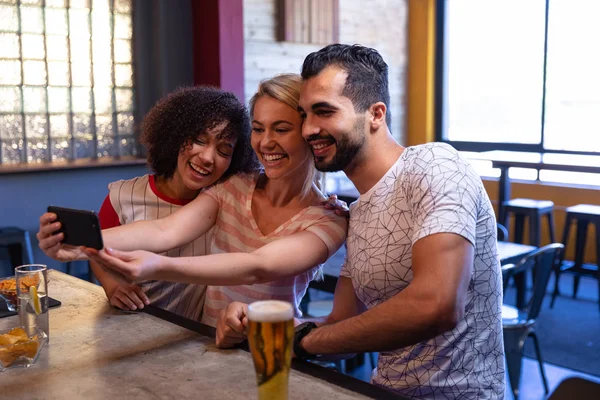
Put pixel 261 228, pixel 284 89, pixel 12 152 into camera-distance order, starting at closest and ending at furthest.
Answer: pixel 284 89
pixel 261 228
pixel 12 152

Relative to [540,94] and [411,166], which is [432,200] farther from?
[540,94]

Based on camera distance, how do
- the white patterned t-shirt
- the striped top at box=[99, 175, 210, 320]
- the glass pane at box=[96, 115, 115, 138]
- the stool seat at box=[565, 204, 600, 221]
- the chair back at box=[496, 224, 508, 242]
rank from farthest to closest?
the stool seat at box=[565, 204, 600, 221]
the glass pane at box=[96, 115, 115, 138]
the chair back at box=[496, 224, 508, 242]
the striped top at box=[99, 175, 210, 320]
the white patterned t-shirt

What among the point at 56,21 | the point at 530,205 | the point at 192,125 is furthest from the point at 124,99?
the point at 530,205

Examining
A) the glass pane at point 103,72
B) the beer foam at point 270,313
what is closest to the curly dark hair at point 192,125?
the beer foam at point 270,313

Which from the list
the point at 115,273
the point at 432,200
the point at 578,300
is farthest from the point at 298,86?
the point at 578,300

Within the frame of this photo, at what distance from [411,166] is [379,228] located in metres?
0.16

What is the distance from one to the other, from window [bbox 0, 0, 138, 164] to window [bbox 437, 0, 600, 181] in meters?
3.86

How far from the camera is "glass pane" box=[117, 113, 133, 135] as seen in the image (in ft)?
15.4

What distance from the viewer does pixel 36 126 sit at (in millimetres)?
4312

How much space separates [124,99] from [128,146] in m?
0.35

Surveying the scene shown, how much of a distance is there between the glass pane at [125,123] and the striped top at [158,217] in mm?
2747

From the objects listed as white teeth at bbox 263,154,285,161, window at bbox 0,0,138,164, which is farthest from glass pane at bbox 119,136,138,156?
white teeth at bbox 263,154,285,161

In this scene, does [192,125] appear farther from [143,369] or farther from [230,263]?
[143,369]

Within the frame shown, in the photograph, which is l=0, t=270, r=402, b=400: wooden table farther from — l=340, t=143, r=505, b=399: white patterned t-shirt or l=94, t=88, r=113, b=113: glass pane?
l=94, t=88, r=113, b=113: glass pane
